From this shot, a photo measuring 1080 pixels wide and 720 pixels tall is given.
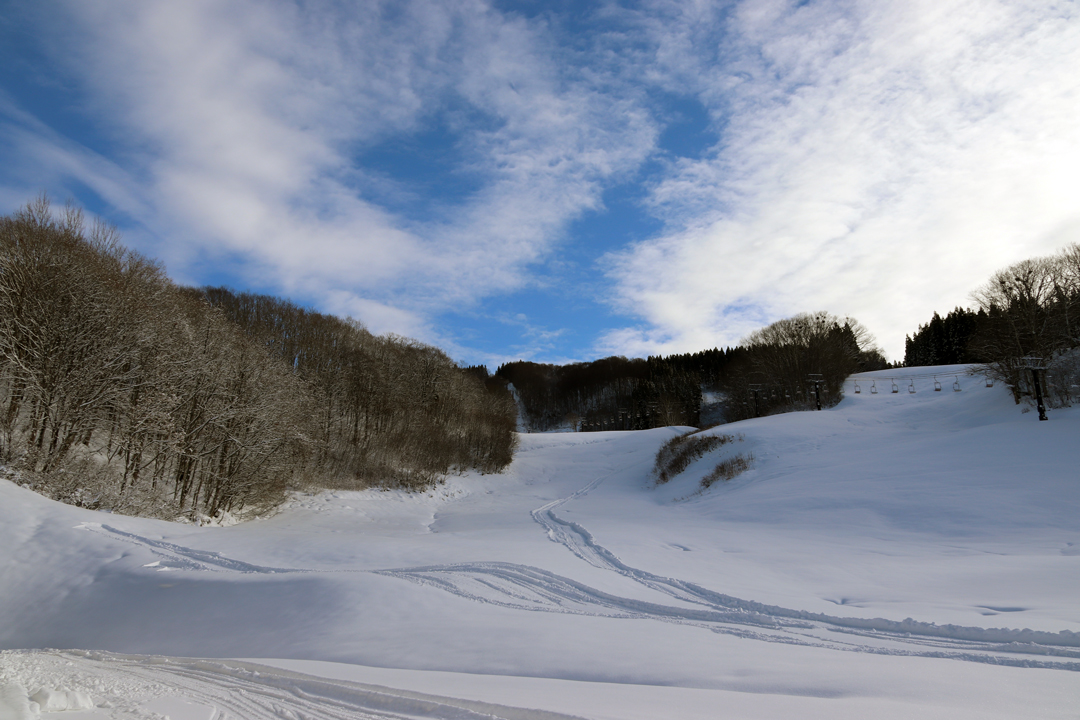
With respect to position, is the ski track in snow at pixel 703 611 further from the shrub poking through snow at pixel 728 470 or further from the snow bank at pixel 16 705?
the shrub poking through snow at pixel 728 470

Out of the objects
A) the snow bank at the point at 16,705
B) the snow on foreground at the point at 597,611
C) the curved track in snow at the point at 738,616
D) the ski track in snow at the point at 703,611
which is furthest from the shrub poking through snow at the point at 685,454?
the snow bank at the point at 16,705

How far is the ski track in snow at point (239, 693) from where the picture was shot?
346 centimetres

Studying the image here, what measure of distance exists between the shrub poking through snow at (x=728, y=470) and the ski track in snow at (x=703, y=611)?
13040 millimetres

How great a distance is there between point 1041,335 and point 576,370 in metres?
78.4

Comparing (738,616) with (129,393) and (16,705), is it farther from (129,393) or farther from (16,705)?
(129,393)

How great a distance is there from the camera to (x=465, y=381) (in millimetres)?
48688

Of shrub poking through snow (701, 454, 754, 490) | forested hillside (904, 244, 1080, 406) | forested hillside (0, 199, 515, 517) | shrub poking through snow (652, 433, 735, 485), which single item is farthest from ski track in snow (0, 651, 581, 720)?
forested hillside (904, 244, 1080, 406)

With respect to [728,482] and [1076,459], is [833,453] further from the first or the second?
[1076,459]

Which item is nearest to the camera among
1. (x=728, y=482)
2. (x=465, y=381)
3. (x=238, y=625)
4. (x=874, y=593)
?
(x=238, y=625)

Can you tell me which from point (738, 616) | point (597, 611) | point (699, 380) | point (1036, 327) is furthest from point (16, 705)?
point (699, 380)

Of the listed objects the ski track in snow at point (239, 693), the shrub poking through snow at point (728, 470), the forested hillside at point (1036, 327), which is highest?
the forested hillside at point (1036, 327)

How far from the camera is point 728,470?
22.1 meters

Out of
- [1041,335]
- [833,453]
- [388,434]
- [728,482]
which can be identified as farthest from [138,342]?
[1041,335]

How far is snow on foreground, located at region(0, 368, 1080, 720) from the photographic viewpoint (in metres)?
3.72
